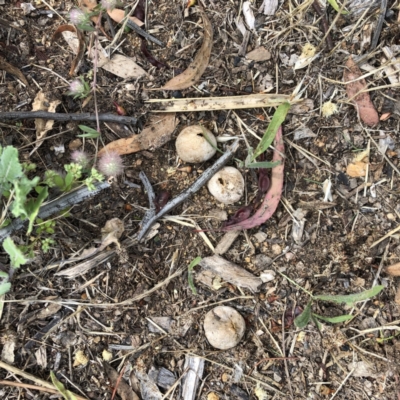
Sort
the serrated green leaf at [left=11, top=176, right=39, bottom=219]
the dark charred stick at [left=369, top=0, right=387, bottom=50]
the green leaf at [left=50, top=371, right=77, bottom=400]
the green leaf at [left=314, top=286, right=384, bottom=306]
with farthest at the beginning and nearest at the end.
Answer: the dark charred stick at [left=369, top=0, right=387, bottom=50], the green leaf at [left=50, top=371, right=77, bottom=400], the green leaf at [left=314, top=286, right=384, bottom=306], the serrated green leaf at [left=11, top=176, right=39, bottom=219]

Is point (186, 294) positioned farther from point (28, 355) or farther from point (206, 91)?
point (206, 91)

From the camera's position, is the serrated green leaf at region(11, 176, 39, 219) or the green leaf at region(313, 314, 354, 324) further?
the green leaf at region(313, 314, 354, 324)

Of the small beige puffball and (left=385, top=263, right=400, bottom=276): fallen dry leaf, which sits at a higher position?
the small beige puffball

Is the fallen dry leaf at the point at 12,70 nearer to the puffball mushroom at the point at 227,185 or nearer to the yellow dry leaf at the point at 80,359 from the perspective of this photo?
the puffball mushroom at the point at 227,185

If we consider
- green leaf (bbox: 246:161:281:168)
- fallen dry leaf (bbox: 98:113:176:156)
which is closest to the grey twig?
green leaf (bbox: 246:161:281:168)

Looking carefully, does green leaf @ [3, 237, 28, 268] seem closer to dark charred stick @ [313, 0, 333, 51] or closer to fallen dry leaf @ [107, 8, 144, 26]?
fallen dry leaf @ [107, 8, 144, 26]

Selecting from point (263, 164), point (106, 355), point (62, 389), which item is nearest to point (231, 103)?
point (263, 164)

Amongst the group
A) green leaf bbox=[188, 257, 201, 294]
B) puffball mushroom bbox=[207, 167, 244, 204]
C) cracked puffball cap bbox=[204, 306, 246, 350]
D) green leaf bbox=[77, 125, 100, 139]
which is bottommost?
cracked puffball cap bbox=[204, 306, 246, 350]
